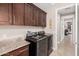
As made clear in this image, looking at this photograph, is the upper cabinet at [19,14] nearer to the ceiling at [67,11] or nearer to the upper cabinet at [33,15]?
the upper cabinet at [33,15]

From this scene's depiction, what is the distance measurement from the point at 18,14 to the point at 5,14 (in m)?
0.38

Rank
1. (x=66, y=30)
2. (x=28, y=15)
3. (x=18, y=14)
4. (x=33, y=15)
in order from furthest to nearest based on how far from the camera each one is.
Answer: (x=33, y=15) < (x=28, y=15) < (x=18, y=14) < (x=66, y=30)

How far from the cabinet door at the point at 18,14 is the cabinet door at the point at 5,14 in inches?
4.8

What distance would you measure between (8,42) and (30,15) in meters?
0.81

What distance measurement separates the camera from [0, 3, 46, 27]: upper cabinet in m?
1.83

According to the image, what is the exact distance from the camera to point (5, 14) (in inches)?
72.4

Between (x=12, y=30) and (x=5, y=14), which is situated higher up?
(x=5, y=14)

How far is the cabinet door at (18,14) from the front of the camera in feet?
6.73

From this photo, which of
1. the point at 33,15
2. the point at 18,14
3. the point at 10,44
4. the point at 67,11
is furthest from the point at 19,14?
the point at 67,11

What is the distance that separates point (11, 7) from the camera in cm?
196

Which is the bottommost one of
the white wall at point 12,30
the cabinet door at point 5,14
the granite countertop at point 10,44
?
the granite countertop at point 10,44

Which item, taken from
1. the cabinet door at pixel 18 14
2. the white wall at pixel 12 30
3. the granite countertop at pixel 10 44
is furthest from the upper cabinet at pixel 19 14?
the granite countertop at pixel 10 44

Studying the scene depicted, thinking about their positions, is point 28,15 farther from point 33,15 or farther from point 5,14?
point 5,14

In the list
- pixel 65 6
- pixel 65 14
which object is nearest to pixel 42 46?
pixel 65 14
